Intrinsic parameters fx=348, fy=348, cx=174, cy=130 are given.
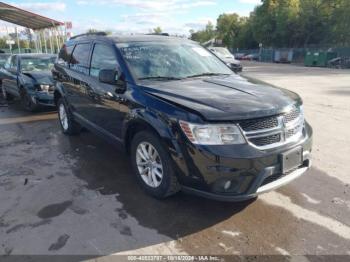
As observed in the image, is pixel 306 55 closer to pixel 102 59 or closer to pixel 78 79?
pixel 78 79

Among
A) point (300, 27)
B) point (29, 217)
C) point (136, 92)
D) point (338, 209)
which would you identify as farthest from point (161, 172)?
point (300, 27)

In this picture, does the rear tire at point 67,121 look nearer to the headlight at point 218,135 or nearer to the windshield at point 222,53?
the headlight at point 218,135

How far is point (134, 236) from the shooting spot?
11.3 ft

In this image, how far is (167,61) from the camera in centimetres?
476

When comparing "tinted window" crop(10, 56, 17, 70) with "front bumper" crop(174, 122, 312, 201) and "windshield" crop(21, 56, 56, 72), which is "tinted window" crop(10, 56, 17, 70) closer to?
"windshield" crop(21, 56, 56, 72)

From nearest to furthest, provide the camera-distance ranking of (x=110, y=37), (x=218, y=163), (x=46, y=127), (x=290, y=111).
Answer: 1. (x=218, y=163)
2. (x=290, y=111)
3. (x=110, y=37)
4. (x=46, y=127)

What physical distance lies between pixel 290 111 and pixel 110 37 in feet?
9.24

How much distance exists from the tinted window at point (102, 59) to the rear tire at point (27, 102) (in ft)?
15.9

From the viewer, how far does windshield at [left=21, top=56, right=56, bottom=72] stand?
33.5 feet

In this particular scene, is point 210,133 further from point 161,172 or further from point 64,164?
point 64,164

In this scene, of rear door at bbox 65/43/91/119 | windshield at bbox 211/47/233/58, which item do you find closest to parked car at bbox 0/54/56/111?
rear door at bbox 65/43/91/119

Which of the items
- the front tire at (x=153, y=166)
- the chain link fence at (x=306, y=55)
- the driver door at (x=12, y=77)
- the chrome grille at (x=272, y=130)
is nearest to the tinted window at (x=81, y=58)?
the front tire at (x=153, y=166)

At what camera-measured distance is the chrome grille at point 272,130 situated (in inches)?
134

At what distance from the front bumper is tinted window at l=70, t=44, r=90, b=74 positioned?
114 inches
